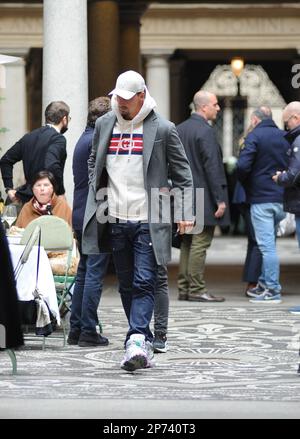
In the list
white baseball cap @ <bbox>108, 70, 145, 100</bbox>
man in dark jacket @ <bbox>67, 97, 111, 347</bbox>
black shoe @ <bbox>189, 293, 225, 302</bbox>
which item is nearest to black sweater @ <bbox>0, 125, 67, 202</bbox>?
man in dark jacket @ <bbox>67, 97, 111, 347</bbox>

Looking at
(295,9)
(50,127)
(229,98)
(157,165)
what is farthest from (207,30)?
(157,165)

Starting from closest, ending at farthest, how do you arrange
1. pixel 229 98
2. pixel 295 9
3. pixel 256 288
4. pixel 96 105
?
pixel 96 105 → pixel 256 288 → pixel 295 9 → pixel 229 98

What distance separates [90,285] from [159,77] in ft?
60.6

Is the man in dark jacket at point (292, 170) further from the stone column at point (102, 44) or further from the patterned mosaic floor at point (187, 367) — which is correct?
the stone column at point (102, 44)

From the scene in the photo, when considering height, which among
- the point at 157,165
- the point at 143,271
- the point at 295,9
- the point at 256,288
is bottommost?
the point at 256,288

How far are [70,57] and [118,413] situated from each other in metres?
7.87

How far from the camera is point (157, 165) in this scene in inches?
370

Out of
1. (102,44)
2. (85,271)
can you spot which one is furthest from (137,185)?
(102,44)

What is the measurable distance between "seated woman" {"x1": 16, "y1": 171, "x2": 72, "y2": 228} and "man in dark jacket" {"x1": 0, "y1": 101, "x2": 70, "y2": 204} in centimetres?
38

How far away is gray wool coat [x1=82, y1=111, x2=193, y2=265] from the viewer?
9.35 meters

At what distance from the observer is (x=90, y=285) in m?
10.5

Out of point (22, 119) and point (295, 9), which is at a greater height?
point (295, 9)
